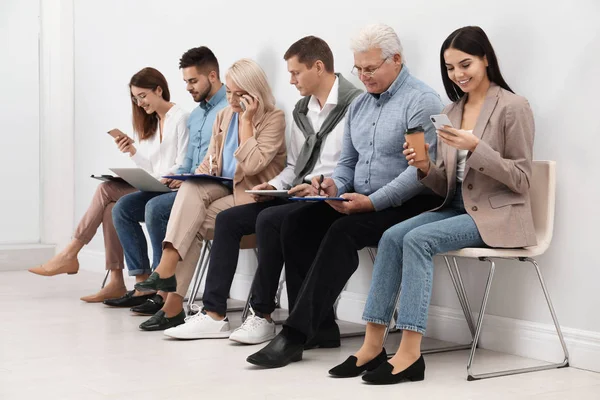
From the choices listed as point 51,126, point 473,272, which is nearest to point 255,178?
point 473,272

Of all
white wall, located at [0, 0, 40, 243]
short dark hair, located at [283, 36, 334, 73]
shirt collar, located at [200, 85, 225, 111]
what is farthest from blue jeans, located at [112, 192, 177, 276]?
white wall, located at [0, 0, 40, 243]

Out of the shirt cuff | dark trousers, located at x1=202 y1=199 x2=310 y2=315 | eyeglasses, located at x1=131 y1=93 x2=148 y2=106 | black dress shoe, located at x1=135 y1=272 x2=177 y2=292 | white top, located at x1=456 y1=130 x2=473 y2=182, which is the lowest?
black dress shoe, located at x1=135 y1=272 x2=177 y2=292

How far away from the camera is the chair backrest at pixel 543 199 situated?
2.99 m

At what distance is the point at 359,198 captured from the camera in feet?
10.1

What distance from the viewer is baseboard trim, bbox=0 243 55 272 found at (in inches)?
250

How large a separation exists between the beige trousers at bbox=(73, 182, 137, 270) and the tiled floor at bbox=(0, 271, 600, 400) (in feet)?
2.58

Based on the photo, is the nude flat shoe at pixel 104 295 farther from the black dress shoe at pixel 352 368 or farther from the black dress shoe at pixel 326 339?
the black dress shoe at pixel 352 368

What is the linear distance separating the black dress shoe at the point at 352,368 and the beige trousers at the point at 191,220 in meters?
1.15

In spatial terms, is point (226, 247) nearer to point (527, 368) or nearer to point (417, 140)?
point (417, 140)

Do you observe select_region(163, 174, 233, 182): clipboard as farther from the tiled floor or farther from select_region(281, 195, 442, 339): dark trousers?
select_region(281, 195, 442, 339): dark trousers

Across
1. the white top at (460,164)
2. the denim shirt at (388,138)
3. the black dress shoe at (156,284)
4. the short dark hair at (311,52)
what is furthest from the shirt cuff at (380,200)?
the black dress shoe at (156,284)

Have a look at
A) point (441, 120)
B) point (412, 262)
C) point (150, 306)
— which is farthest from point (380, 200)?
point (150, 306)

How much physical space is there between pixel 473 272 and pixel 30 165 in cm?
430

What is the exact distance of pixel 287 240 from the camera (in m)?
3.32
